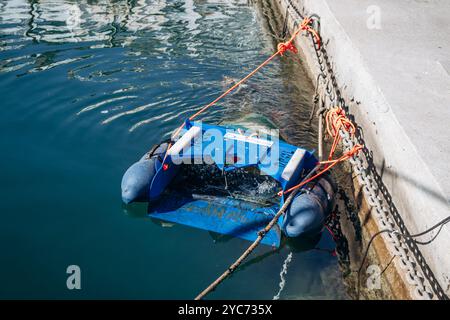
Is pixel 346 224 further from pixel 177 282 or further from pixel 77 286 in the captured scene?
pixel 77 286

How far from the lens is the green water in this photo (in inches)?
260

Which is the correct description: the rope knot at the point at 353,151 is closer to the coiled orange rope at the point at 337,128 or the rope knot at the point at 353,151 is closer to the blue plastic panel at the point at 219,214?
the coiled orange rope at the point at 337,128

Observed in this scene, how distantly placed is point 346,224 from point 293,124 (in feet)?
9.69

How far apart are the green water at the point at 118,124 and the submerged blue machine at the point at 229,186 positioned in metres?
0.29

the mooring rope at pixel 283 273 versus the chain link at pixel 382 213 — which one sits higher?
the chain link at pixel 382 213

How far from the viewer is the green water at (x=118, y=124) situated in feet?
21.7

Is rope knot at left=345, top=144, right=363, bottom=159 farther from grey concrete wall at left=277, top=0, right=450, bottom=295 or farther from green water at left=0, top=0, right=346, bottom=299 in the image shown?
green water at left=0, top=0, right=346, bottom=299

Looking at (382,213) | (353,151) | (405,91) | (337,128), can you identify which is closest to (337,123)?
(337,128)

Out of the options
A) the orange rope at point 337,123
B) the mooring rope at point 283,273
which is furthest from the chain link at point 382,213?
the mooring rope at point 283,273

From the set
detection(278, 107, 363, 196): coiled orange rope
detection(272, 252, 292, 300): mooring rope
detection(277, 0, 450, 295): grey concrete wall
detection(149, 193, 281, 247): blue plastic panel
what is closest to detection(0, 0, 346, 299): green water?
detection(272, 252, 292, 300): mooring rope

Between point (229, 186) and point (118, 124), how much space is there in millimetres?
3036

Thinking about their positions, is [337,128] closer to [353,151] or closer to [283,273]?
[353,151]

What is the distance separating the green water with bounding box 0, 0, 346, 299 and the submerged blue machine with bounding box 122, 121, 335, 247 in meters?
0.29

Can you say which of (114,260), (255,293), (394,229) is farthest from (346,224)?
(114,260)
